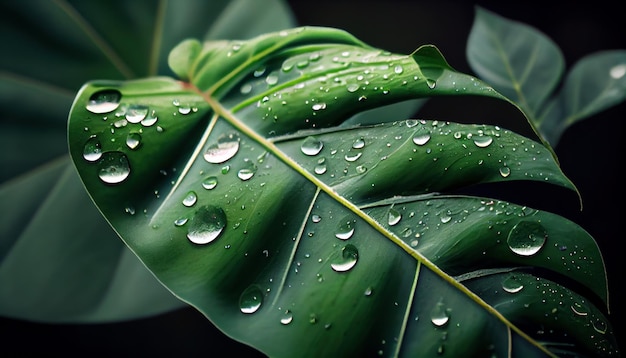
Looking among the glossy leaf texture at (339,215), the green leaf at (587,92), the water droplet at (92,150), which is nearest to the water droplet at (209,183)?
the glossy leaf texture at (339,215)

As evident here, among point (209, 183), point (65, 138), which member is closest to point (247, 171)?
point (209, 183)

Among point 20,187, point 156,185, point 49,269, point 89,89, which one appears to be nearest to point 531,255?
point 156,185

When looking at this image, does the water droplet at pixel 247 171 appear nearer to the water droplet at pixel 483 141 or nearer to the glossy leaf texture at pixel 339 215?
the glossy leaf texture at pixel 339 215

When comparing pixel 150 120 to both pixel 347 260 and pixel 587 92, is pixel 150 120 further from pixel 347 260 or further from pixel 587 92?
pixel 587 92

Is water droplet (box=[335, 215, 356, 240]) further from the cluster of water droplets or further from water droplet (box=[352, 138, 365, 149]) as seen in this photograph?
the cluster of water droplets

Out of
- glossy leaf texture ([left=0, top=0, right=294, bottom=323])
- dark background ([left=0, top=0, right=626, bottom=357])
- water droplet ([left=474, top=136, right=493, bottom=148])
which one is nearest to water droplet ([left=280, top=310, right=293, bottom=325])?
water droplet ([left=474, top=136, right=493, bottom=148])

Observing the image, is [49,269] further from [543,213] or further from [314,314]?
[543,213]

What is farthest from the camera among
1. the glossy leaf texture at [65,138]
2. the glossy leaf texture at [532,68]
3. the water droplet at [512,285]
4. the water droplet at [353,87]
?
the glossy leaf texture at [532,68]
